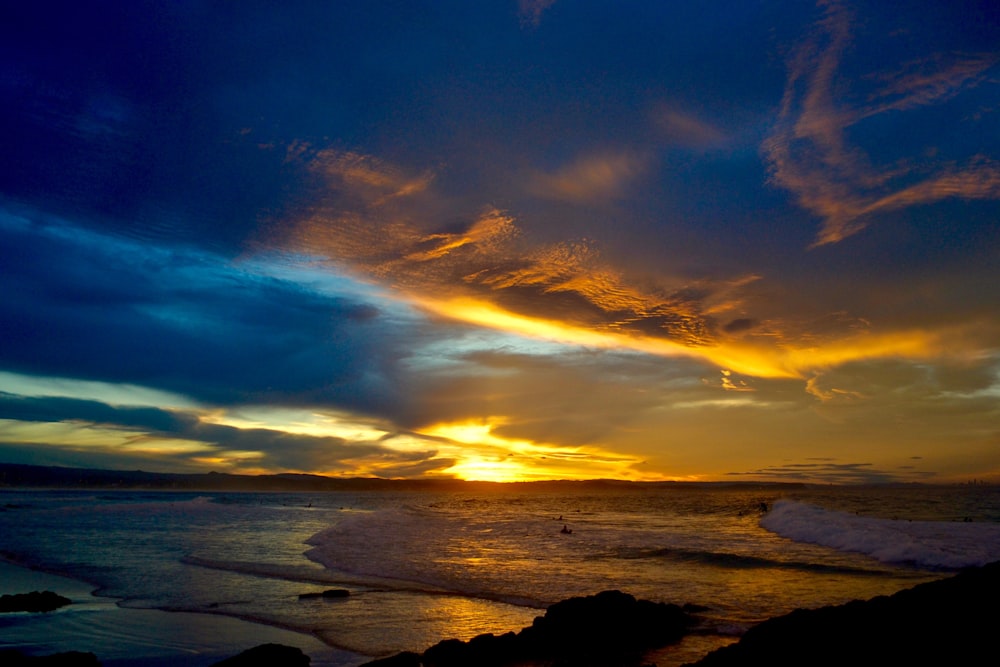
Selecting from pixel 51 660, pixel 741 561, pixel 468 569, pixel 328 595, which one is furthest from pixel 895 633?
pixel 741 561

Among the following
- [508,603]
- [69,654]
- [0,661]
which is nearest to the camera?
[0,661]

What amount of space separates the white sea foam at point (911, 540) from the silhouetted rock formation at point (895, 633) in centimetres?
2235

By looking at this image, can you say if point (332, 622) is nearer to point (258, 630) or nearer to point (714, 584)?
point (258, 630)

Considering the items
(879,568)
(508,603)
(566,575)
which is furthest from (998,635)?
(879,568)

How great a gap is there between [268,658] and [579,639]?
635 centimetres

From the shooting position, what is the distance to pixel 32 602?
56.9 ft

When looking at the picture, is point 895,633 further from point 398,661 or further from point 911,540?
point 911,540

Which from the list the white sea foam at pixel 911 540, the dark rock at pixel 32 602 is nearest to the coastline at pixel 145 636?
the dark rock at pixel 32 602

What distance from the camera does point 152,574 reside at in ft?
81.9

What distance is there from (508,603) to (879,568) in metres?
17.4

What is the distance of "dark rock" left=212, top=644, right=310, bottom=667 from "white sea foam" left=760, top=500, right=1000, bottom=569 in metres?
28.0

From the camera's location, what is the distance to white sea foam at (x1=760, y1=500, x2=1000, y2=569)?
2898cm

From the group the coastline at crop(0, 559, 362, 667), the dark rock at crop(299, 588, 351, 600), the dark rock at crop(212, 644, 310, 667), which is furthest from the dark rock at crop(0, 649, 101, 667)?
the dark rock at crop(299, 588, 351, 600)

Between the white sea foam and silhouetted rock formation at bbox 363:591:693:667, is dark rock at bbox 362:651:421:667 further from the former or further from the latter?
the white sea foam
